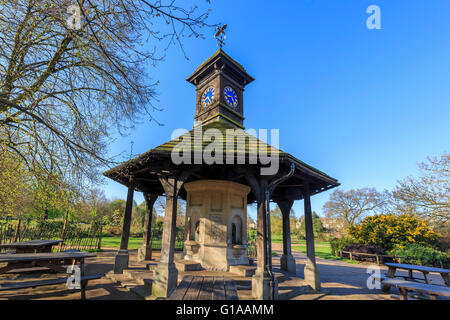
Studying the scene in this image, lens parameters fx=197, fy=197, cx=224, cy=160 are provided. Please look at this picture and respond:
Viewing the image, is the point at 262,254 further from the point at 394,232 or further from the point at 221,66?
the point at 394,232

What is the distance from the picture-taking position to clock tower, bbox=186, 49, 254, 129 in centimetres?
1029

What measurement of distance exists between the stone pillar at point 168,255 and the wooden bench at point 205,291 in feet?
5.20

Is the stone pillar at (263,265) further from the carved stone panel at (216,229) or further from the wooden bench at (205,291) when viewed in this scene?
the carved stone panel at (216,229)

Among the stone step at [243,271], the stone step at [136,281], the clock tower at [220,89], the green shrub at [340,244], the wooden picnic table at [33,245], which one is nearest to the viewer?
the stone step at [136,281]

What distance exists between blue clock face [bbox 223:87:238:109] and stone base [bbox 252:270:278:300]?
330 inches

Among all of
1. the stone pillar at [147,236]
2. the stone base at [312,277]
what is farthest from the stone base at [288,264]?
the stone pillar at [147,236]

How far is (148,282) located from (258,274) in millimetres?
3423

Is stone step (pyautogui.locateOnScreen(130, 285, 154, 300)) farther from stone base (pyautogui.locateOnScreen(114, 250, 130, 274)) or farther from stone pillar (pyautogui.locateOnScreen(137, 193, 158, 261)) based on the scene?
stone pillar (pyautogui.locateOnScreen(137, 193, 158, 261))

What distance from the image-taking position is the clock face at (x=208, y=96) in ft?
35.2

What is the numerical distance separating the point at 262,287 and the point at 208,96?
363 inches

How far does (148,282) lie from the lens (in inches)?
241
